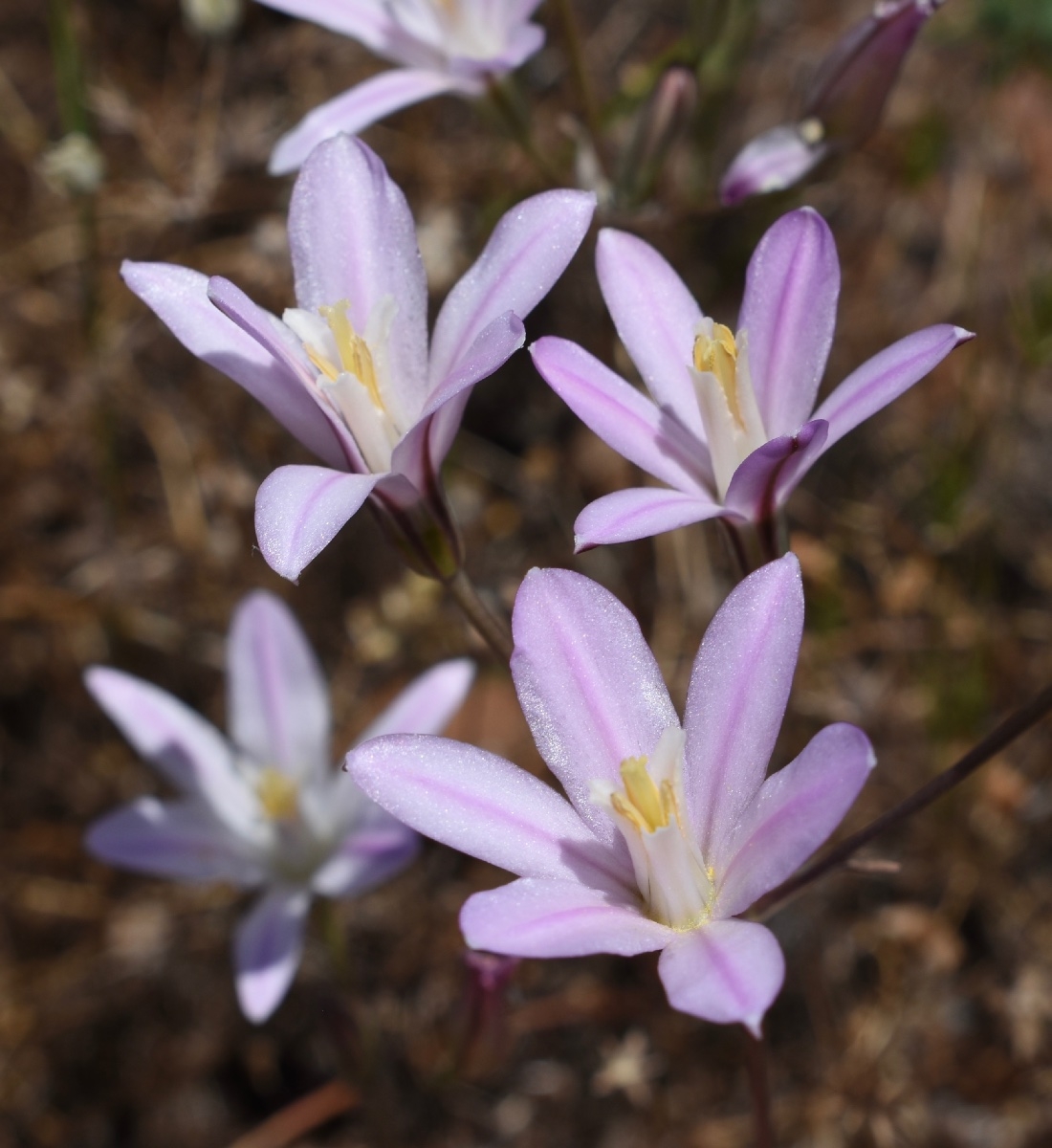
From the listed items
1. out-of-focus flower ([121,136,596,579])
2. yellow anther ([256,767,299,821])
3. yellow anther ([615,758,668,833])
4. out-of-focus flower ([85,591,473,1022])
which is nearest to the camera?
yellow anther ([615,758,668,833])

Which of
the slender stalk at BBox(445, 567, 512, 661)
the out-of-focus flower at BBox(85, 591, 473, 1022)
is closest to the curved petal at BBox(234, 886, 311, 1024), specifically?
the out-of-focus flower at BBox(85, 591, 473, 1022)

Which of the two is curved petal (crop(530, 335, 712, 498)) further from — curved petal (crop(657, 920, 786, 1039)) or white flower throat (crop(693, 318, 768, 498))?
curved petal (crop(657, 920, 786, 1039))

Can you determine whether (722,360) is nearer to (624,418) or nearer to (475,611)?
(624,418)

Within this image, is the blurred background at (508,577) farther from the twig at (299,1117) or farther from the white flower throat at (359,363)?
the white flower throat at (359,363)

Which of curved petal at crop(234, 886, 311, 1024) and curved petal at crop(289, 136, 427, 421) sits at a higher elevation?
curved petal at crop(289, 136, 427, 421)

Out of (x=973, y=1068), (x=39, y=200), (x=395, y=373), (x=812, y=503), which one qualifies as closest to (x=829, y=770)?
(x=395, y=373)

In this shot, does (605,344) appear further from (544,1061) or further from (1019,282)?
(544,1061)

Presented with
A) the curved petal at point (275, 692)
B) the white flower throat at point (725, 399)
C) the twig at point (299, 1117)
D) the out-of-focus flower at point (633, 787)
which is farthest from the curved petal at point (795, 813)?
the twig at point (299, 1117)
